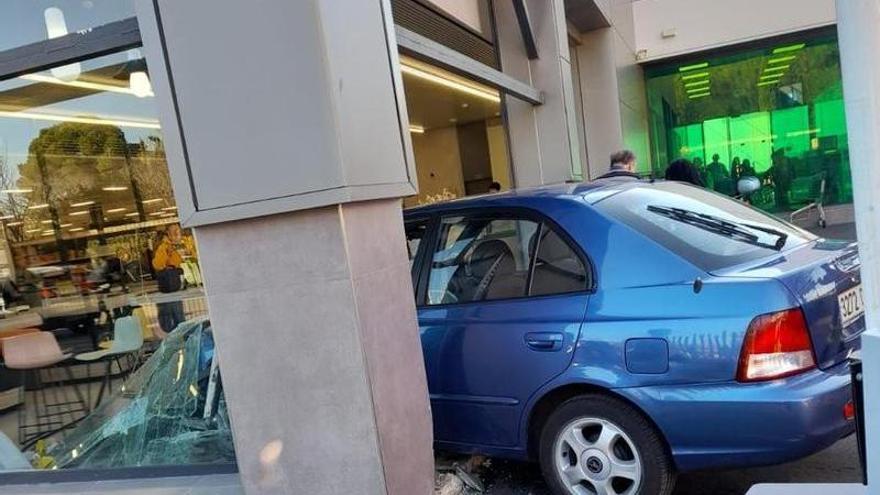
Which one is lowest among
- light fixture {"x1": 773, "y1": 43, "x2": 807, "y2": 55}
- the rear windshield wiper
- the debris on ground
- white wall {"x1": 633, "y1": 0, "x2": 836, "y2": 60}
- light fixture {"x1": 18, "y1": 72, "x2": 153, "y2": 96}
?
the debris on ground

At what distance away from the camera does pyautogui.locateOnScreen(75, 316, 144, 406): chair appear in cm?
538

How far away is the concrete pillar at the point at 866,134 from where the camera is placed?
163 cm

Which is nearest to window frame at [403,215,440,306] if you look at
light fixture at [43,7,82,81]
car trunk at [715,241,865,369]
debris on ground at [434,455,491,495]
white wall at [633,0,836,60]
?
debris on ground at [434,455,491,495]

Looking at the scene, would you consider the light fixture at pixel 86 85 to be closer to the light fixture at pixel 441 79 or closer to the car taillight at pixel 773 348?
the light fixture at pixel 441 79

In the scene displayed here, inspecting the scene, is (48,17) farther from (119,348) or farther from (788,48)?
(788,48)

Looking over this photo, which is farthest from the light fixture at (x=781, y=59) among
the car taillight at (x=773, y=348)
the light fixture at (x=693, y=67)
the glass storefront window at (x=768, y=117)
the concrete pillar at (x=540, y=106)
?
the car taillight at (x=773, y=348)

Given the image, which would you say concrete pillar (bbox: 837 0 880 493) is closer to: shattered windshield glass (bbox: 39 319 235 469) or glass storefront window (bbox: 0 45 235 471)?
glass storefront window (bbox: 0 45 235 471)

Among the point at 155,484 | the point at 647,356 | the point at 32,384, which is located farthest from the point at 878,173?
the point at 32,384

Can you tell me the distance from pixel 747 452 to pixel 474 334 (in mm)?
1337

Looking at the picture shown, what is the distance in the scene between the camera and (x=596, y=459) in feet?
9.88

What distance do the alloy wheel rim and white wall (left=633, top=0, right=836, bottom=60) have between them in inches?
540

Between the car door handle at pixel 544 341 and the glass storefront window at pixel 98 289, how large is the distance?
166cm

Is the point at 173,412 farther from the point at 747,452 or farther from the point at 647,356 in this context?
the point at 747,452

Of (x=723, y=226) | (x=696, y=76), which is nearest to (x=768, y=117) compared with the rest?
(x=696, y=76)
